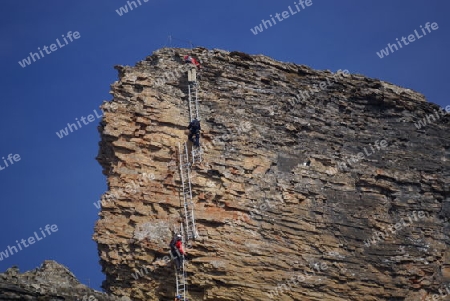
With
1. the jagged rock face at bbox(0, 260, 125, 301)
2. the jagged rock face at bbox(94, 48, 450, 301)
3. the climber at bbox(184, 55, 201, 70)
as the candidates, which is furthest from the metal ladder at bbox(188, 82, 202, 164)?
the jagged rock face at bbox(0, 260, 125, 301)

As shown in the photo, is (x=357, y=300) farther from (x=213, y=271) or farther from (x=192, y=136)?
(x=192, y=136)

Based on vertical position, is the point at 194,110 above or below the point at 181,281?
above

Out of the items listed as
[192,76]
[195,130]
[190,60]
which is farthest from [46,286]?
[190,60]

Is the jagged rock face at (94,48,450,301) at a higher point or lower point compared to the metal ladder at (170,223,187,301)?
higher

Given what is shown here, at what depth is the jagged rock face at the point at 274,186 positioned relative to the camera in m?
35.0

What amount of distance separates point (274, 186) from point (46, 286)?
1028 centimetres

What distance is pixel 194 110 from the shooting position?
3747 centimetres

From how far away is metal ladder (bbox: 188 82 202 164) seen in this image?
3641cm

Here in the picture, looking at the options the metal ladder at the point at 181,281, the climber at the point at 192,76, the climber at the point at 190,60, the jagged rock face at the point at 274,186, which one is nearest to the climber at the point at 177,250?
the metal ladder at the point at 181,281

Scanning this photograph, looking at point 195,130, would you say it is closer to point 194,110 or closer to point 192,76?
point 194,110

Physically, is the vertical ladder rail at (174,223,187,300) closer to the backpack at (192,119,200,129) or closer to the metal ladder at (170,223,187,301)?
the metal ladder at (170,223,187,301)

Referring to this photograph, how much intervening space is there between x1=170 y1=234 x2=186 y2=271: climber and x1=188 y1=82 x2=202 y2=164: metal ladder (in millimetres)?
3543

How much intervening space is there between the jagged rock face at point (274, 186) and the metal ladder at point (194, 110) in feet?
0.89

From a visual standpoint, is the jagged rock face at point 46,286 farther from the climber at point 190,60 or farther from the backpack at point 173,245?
the climber at point 190,60
